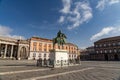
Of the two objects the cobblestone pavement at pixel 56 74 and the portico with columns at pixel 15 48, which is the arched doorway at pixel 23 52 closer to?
the portico with columns at pixel 15 48

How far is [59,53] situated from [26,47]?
129 ft

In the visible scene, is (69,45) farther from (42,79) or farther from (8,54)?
(42,79)

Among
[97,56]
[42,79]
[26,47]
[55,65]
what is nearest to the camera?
[42,79]

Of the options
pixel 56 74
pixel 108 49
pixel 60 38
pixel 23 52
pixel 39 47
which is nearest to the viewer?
pixel 56 74

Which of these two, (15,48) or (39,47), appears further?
(39,47)

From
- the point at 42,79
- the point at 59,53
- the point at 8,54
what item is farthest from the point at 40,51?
the point at 42,79

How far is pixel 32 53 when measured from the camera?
56.8 metres

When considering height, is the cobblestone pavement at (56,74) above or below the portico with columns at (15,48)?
below

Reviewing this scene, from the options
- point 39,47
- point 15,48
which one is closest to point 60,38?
point 39,47

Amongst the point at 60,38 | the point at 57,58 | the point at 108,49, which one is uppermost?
the point at 60,38

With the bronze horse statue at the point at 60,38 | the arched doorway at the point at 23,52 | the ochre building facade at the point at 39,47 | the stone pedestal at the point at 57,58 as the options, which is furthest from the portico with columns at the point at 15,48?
the stone pedestal at the point at 57,58

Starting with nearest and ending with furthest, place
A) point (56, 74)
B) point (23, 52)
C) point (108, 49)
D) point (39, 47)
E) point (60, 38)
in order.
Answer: point (56, 74) → point (60, 38) → point (23, 52) → point (39, 47) → point (108, 49)

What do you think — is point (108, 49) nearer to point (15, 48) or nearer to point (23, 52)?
point (23, 52)

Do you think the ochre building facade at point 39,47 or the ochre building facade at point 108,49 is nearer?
the ochre building facade at point 39,47
